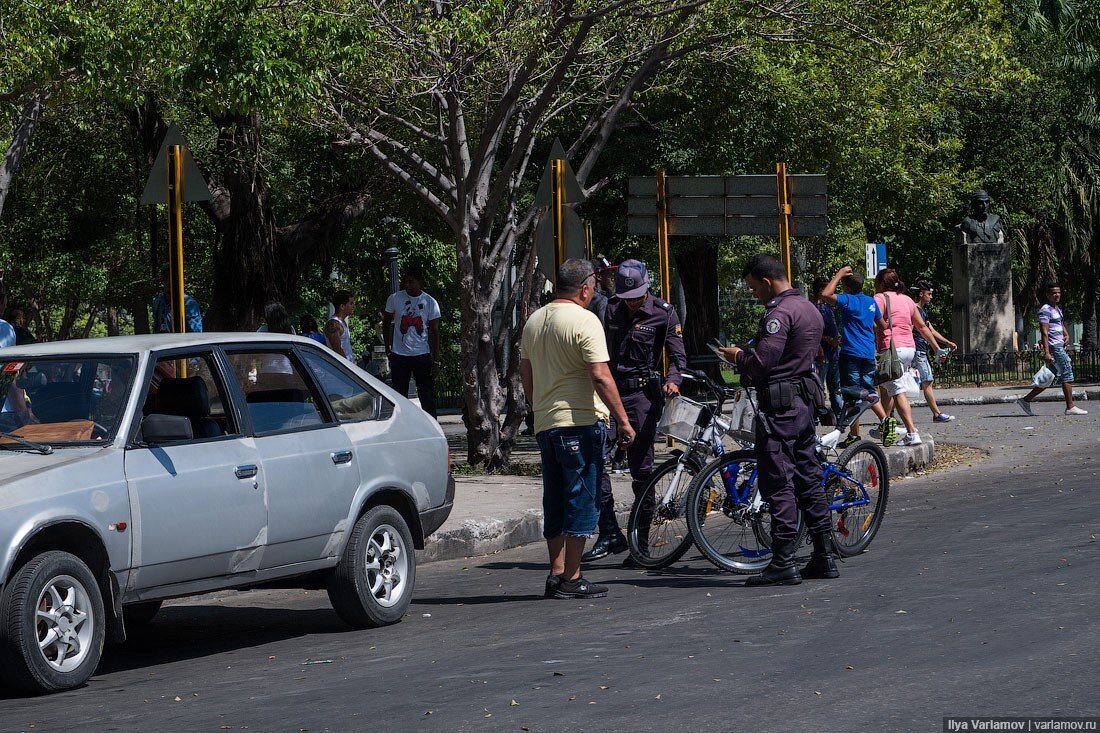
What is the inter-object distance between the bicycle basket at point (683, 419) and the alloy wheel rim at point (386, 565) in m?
2.11

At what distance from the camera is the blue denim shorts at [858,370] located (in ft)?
51.1

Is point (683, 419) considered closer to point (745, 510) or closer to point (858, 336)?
point (745, 510)

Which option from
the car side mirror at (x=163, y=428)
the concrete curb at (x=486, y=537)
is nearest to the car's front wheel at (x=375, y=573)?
the car side mirror at (x=163, y=428)

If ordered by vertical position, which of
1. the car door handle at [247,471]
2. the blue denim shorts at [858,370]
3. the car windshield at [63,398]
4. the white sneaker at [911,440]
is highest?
the car windshield at [63,398]

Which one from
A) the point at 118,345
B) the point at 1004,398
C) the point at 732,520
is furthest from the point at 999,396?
the point at 118,345

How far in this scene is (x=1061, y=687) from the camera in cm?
525

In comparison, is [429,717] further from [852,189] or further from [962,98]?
[962,98]

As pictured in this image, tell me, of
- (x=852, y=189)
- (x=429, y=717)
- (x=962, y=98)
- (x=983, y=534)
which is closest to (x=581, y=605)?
(x=429, y=717)

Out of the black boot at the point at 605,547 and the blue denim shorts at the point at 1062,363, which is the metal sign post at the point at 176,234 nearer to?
the black boot at the point at 605,547

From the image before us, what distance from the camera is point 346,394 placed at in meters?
7.73

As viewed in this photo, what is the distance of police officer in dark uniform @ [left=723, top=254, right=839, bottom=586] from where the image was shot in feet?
26.8

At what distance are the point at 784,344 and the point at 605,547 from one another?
6.97ft

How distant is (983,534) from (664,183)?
5803 millimetres

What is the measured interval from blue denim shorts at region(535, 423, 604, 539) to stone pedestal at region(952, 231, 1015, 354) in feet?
81.8
